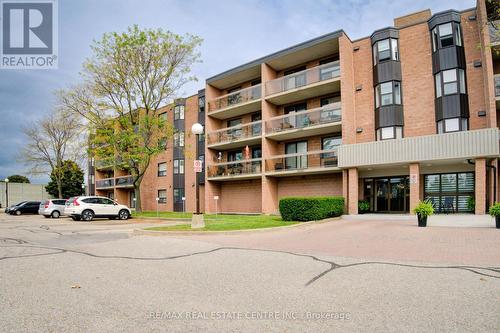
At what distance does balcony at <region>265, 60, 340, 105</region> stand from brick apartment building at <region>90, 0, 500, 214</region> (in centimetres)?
8

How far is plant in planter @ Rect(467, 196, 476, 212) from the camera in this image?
1856cm

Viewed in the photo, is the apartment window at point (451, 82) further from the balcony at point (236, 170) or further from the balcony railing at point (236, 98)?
the balcony at point (236, 170)

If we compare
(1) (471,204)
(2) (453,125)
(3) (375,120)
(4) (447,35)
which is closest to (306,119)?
(3) (375,120)

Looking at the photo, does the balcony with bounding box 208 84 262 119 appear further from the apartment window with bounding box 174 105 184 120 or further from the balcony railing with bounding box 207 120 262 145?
the apartment window with bounding box 174 105 184 120

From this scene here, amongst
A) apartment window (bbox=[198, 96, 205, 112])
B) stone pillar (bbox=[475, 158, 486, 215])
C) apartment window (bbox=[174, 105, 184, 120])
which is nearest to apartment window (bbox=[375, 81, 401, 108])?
stone pillar (bbox=[475, 158, 486, 215])

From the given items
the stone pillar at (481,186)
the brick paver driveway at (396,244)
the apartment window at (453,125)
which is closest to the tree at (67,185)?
the brick paver driveway at (396,244)

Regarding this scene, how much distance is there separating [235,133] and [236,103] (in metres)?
2.59

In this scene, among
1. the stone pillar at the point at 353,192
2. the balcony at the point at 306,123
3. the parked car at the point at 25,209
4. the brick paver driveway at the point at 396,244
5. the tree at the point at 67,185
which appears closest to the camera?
the brick paver driveway at the point at 396,244

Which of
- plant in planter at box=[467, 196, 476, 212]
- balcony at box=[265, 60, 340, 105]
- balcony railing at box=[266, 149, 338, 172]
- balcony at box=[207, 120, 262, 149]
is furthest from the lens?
balcony at box=[207, 120, 262, 149]

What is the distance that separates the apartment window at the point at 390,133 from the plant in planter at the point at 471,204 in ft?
17.4

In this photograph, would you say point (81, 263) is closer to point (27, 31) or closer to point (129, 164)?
point (27, 31)

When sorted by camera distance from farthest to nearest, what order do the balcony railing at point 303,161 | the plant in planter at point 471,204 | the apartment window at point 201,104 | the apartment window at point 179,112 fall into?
the apartment window at point 179,112
the apartment window at point 201,104
the balcony railing at point 303,161
the plant in planter at point 471,204

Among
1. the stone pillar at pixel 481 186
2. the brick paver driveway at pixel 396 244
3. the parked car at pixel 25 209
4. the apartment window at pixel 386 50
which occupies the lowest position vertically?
the parked car at pixel 25 209

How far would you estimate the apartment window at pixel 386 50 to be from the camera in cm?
2150
